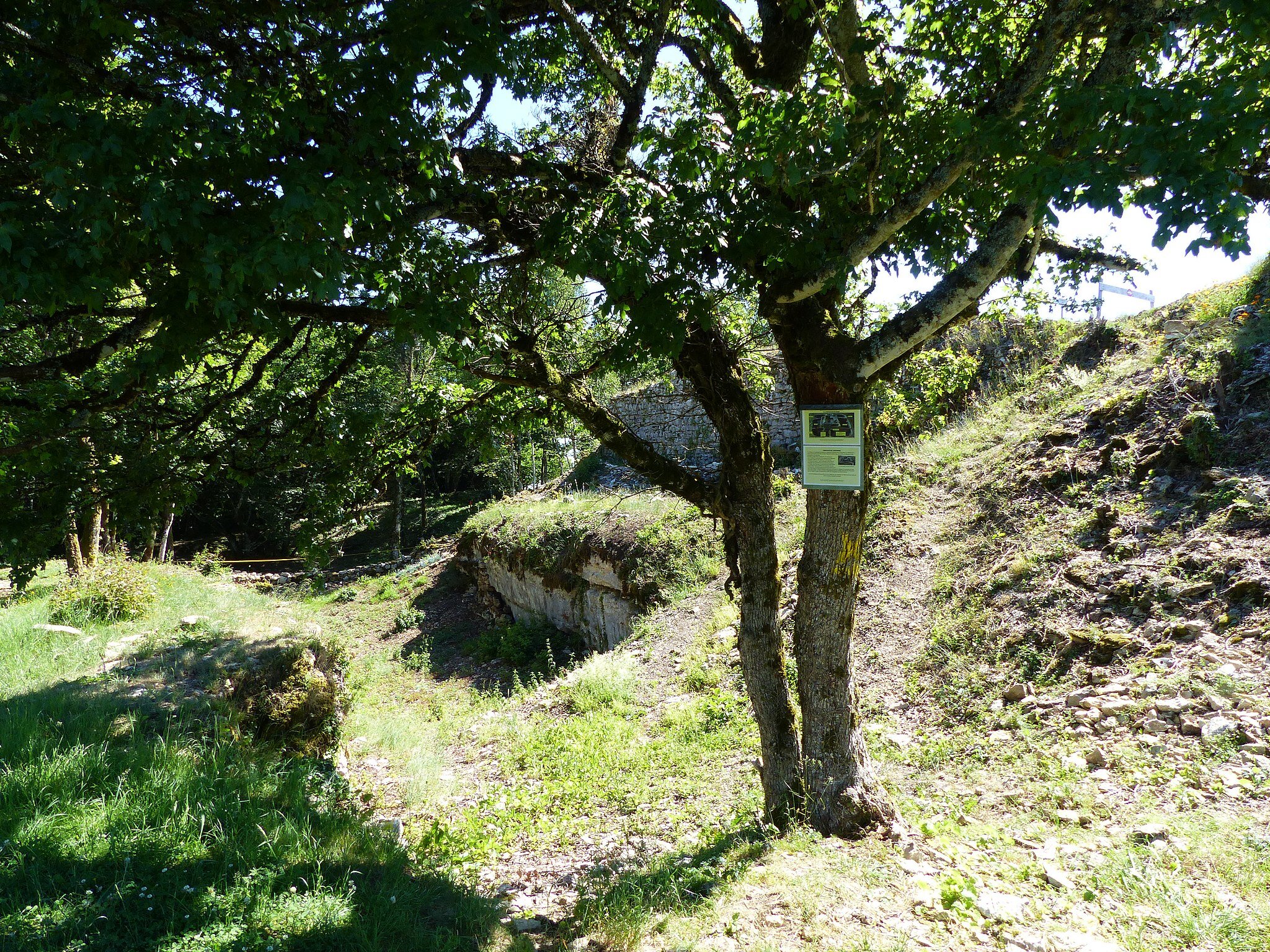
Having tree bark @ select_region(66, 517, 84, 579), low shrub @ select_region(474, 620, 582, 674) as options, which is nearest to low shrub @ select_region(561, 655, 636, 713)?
low shrub @ select_region(474, 620, 582, 674)

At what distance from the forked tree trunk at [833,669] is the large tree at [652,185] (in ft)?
0.06

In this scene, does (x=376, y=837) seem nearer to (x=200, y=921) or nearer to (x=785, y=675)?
(x=200, y=921)

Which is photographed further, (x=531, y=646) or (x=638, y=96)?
(x=531, y=646)

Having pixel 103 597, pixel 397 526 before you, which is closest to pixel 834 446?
pixel 103 597

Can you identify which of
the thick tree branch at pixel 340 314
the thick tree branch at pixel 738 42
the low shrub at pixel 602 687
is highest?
the thick tree branch at pixel 738 42

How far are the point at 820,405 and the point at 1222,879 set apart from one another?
121 inches

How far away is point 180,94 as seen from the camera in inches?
127

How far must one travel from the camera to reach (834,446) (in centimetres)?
424

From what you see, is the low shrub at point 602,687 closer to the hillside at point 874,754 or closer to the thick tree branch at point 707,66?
the hillside at point 874,754

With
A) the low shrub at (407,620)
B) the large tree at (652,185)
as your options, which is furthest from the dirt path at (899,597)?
the low shrub at (407,620)

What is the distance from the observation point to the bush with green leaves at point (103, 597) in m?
9.26

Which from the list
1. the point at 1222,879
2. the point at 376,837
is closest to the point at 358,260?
the point at 376,837

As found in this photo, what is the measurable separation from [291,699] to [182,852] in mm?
3803

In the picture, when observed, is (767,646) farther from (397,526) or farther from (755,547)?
(397,526)
